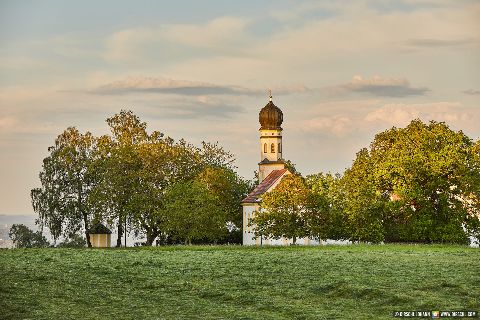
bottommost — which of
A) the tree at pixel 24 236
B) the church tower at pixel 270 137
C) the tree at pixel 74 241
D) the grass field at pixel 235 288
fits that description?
the grass field at pixel 235 288

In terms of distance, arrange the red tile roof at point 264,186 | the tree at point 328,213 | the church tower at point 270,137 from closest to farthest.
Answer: the tree at point 328,213 → the red tile roof at point 264,186 → the church tower at point 270,137

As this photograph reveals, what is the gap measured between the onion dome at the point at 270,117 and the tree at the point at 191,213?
1246 inches

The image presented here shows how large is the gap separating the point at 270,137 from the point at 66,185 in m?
34.6

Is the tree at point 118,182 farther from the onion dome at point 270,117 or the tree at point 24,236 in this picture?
the onion dome at point 270,117

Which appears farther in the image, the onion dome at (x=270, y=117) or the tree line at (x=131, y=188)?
the onion dome at (x=270, y=117)

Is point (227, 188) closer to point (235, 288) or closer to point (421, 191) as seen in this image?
point (421, 191)

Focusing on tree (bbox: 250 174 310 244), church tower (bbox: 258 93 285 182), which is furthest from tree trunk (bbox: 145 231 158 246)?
church tower (bbox: 258 93 285 182)

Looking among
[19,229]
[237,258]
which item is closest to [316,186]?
[237,258]

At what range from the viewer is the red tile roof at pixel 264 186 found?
385 feet

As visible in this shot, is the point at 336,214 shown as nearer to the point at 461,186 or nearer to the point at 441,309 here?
the point at 461,186

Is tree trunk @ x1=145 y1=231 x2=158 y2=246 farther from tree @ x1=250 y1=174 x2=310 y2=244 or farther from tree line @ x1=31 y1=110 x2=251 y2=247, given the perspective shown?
tree @ x1=250 y1=174 x2=310 y2=244

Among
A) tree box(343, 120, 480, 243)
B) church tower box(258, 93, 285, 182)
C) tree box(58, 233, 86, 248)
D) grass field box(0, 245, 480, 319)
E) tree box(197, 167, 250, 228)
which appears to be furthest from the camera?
church tower box(258, 93, 285, 182)

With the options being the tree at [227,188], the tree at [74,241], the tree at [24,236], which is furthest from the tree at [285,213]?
the tree at [24,236]

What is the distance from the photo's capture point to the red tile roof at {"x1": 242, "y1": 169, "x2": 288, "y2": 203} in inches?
4621
